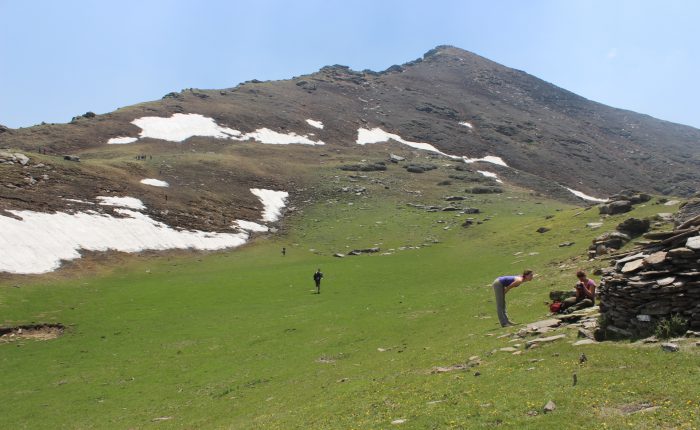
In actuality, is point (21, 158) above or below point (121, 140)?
below

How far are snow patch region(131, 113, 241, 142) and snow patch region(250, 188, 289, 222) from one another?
40.4m

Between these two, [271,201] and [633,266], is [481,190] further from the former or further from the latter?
[633,266]

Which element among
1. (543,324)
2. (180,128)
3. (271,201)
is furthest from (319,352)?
(180,128)

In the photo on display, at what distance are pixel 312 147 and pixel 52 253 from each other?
94.7 metres

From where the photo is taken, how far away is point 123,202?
7344 centimetres

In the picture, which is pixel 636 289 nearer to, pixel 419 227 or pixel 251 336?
pixel 251 336

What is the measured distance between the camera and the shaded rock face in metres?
16.7

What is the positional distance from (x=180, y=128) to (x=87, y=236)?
80315 millimetres

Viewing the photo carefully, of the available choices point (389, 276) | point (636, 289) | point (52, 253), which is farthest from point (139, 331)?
point (636, 289)

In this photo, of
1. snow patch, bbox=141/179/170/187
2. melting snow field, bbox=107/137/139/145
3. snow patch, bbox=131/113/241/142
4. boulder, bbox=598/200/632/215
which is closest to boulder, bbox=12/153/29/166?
snow patch, bbox=141/179/170/187

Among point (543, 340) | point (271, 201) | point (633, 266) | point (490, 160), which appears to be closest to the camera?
point (633, 266)

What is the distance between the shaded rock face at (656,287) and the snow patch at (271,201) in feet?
240

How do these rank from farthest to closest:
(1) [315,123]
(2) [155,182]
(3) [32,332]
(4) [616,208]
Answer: (1) [315,123]
(2) [155,182]
(4) [616,208]
(3) [32,332]

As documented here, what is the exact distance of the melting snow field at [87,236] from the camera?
50781 millimetres
